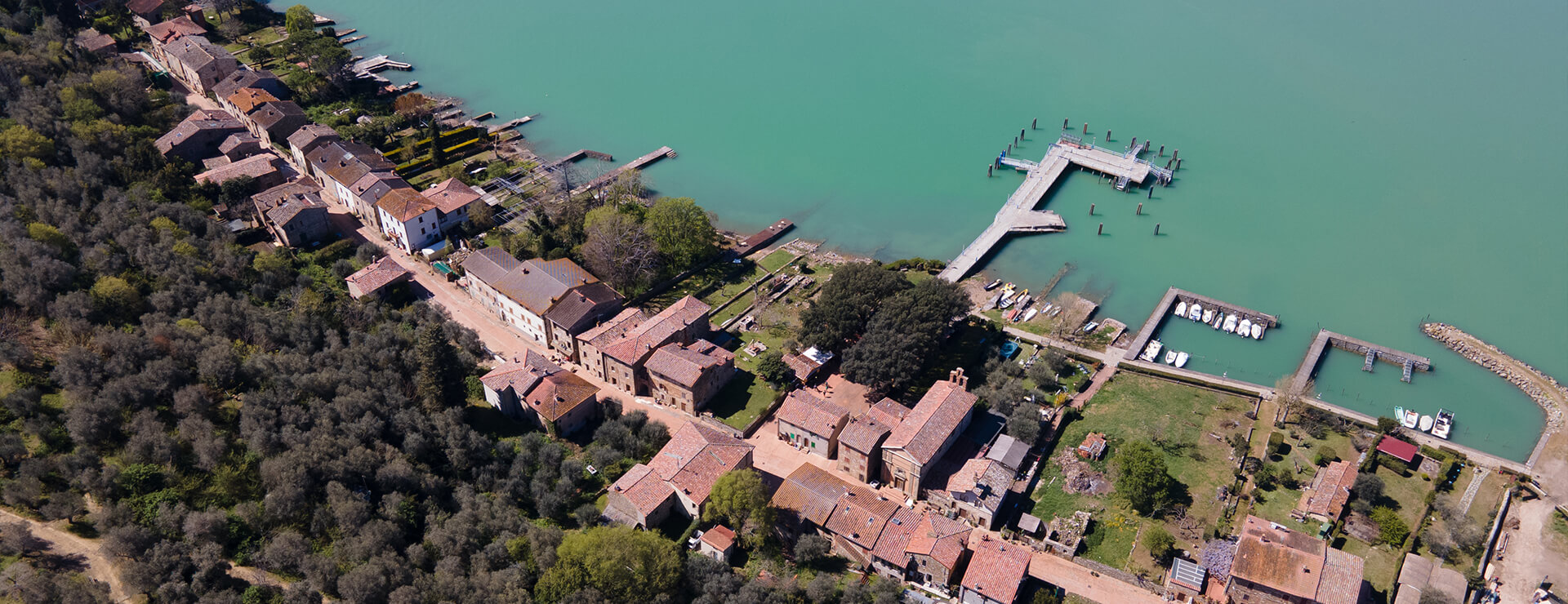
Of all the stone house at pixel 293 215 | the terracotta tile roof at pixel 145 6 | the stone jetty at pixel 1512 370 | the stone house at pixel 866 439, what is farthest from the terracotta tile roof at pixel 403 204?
the stone jetty at pixel 1512 370

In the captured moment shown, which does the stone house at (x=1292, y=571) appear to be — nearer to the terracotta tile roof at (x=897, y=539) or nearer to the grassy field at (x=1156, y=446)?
the grassy field at (x=1156, y=446)

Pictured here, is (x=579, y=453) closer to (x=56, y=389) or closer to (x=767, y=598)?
(x=767, y=598)

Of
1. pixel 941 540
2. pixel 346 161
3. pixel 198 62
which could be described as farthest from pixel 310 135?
pixel 941 540

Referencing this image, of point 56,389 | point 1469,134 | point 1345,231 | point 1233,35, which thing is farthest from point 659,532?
point 1233,35

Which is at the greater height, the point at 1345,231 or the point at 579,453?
the point at 1345,231

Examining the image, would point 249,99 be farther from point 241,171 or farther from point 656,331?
point 656,331

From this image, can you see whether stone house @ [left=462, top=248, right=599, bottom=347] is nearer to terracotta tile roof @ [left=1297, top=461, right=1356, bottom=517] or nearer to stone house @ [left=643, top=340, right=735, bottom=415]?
stone house @ [left=643, top=340, right=735, bottom=415]
